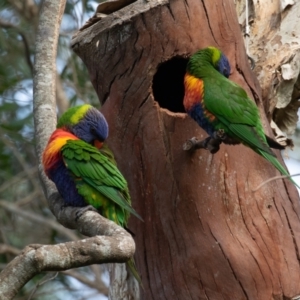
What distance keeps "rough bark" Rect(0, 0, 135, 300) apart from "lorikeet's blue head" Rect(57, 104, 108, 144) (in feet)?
0.34

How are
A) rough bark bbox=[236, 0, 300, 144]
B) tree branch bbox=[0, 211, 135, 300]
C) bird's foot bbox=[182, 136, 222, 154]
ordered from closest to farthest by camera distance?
tree branch bbox=[0, 211, 135, 300] < bird's foot bbox=[182, 136, 222, 154] < rough bark bbox=[236, 0, 300, 144]

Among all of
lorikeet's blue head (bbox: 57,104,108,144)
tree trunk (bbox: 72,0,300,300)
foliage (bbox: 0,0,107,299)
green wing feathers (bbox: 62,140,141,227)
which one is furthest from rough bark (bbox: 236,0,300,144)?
foliage (bbox: 0,0,107,299)

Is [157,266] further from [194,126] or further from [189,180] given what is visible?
[194,126]

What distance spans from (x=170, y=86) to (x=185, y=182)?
3.45ft

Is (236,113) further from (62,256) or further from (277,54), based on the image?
(62,256)

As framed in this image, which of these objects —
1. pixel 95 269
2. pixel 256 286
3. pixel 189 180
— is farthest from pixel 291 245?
pixel 95 269

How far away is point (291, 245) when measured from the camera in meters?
3.68

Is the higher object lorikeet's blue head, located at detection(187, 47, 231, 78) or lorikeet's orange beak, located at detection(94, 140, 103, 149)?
lorikeet's blue head, located at detection(187, 47, 231, 78)

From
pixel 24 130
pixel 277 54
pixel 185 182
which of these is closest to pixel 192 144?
pixel 185 182

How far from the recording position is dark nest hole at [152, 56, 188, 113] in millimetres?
4269

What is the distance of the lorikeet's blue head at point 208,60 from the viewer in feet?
12.3

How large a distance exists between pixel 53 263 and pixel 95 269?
196 inches

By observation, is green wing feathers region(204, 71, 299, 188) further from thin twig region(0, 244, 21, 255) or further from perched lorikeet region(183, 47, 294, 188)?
thin twig region(0, 244, 21, 255)

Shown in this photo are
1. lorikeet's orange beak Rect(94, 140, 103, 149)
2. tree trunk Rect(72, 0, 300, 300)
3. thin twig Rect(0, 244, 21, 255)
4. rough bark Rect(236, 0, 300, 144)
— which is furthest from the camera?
thin twig Rect(0, 244, 21, 255)
